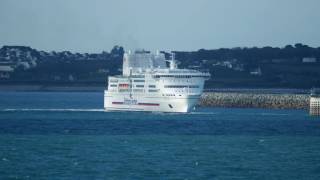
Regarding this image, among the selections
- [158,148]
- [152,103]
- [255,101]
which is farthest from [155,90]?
[158,148]

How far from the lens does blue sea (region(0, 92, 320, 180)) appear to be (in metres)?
48.1

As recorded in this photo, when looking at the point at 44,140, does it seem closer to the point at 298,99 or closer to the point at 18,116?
the point at 18,116

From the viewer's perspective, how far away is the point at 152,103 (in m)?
102

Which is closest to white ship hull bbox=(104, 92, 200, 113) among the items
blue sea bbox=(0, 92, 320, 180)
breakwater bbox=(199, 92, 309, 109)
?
blue sea bbox=(0, 92, 320, 180)

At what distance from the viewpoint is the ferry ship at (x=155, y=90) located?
100562 mm

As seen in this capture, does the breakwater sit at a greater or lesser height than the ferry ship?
lesser

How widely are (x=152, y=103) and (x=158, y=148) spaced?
43901mm

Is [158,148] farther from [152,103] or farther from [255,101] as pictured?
[255,101]

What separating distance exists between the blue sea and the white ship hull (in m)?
10.1

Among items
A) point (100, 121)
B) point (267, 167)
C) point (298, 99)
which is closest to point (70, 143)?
point (267, 167)

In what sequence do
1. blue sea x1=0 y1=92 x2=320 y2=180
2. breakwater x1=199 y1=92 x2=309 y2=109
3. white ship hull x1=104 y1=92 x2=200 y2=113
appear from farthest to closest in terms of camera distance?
breakwater x1=199 y1=92 x2=309 y2=109 → white ship hull x1=104 y1=92 x2=200 y2=113 → blue sea x1=0 y1=92 x2=320 y2=180

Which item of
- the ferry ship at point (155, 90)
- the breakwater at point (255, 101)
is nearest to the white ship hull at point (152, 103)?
the ferry ship at point (155, 90)

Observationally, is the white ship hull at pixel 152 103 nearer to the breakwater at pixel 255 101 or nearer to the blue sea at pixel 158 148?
the blue sea at pixel 158 148

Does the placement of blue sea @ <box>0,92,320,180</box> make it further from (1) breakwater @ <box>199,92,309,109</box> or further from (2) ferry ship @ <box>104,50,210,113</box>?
(1) breakwater @ <box>199,92,309,109</box>
